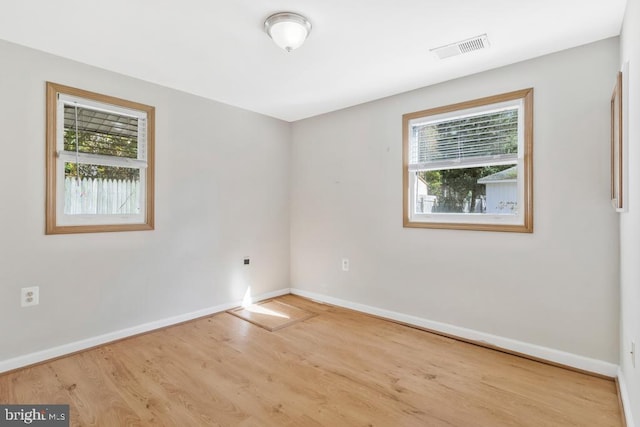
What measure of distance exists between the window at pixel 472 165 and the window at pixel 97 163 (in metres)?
2.48

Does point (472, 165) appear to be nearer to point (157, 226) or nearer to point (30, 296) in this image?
point (157, 226)

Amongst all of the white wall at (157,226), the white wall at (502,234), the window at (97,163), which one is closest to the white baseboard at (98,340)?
the white wall at (157,226)

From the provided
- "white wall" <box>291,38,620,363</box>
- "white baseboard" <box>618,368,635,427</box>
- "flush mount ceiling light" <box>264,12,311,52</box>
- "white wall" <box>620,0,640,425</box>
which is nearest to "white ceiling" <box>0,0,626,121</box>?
"flush mount ceiling light" <box>264,12,311,52</box>

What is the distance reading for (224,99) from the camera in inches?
135

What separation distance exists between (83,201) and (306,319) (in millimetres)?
2247

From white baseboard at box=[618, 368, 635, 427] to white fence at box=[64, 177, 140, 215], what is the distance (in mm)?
3620

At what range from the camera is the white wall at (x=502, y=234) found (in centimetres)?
222

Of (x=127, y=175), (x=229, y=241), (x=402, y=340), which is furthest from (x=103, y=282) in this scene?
(x=402, y=340)

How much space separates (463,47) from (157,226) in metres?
2.95

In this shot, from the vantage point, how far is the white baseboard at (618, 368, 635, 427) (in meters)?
1.63

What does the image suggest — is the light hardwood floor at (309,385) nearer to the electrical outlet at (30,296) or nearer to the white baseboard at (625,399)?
the white baseboard at (625,399)

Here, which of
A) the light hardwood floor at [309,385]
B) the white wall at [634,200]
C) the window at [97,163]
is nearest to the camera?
the white wall at [634,200]

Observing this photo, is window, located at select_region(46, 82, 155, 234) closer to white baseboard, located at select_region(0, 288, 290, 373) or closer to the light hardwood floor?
white baseboard, located at select_region(0, 288, 290, 373)

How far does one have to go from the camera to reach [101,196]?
273 centimetres
